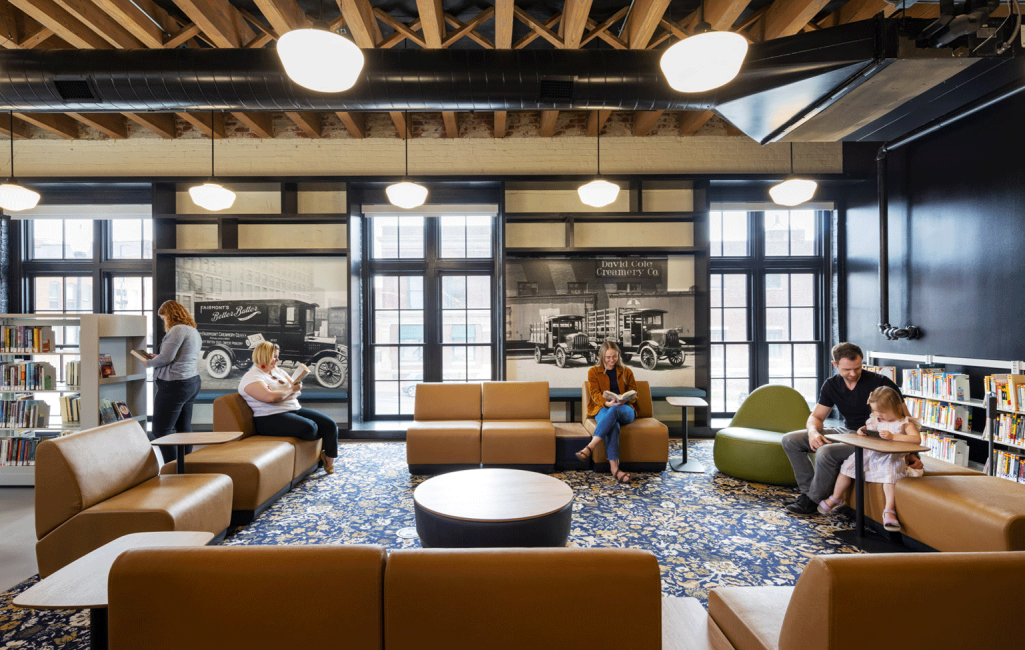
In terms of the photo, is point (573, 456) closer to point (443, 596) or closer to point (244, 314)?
point (443, 596)

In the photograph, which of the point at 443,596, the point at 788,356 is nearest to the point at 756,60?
the point at 443,596

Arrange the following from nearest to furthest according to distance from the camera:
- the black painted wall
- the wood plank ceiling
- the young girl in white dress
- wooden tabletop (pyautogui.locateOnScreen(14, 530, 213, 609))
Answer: wooden tabletop (pyautogui.locateOnScreen(14, 530, 213, 609))
the young girl in white dress
the wood plank ceiling
the black painted wall

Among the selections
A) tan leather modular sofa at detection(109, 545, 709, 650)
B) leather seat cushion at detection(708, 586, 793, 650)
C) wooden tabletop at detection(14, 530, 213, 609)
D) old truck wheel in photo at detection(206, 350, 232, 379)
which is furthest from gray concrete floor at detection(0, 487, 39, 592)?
leather seat cushion at detection(708, 586, 793, 650)

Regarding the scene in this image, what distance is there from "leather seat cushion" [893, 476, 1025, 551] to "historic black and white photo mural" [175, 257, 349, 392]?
5826 millimetres

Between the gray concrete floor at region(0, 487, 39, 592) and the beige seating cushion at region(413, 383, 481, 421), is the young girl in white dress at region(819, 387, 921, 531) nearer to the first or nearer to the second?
the beige seating cushion at region(413, 383, 481, 421)

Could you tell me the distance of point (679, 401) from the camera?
4.89 meters

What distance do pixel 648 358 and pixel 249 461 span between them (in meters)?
4.76

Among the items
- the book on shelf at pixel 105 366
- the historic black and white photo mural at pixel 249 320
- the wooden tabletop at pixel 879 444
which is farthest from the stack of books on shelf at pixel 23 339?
the wooden tabletop at pixel 879 444

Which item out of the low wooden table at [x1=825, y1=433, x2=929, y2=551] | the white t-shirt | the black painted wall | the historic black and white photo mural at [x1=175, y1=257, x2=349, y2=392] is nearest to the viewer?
the low wooden table at [x1=825, y1=433, x2=929, y2=551]

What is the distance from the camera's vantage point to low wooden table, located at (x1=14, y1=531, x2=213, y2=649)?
1286 mm

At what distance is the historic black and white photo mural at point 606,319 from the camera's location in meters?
6.30

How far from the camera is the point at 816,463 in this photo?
12.0ft

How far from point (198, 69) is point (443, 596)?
14.1 ft

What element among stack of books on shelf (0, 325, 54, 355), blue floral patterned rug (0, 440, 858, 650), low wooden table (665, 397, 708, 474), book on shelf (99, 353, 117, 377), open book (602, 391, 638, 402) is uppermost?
stack of books on shelf (0, 325, 54, 355)
